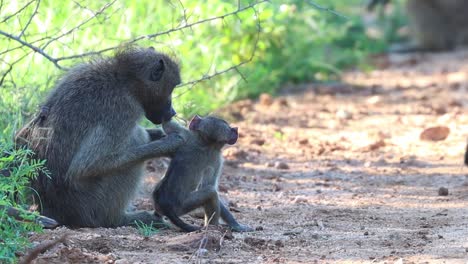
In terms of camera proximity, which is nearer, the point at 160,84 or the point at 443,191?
the point at 160,84

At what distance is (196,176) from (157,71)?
25.6 inches

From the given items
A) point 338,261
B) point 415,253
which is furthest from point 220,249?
point 415,253

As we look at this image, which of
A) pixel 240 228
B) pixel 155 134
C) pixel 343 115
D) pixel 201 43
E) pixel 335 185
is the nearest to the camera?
pixel 240 228

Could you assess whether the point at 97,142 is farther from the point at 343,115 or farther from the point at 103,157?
the point at 343,115

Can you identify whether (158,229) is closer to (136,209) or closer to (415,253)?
(136,209)

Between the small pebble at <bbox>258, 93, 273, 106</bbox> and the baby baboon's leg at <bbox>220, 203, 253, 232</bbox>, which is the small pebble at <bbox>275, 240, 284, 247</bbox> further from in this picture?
the small pebble at <bbox>258, 93, 273, 106</bbox>

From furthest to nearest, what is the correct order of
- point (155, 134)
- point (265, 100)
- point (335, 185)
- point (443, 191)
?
point (265, 100) → point (335, 185) → point (443, 191) → point (155, 134)

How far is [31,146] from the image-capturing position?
16.3 feet

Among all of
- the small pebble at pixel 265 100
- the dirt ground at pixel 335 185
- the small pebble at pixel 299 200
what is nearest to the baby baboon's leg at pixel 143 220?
the dirt ground at pixel 335 185

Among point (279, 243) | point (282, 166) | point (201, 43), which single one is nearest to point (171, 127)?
point (279, 243)

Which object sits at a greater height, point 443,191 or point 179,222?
point 443,191

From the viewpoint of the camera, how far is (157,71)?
521cm

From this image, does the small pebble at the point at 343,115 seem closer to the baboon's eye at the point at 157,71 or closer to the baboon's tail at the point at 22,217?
the baboon's eye at the point at 157,71

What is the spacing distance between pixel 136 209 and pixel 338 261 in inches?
72.6
